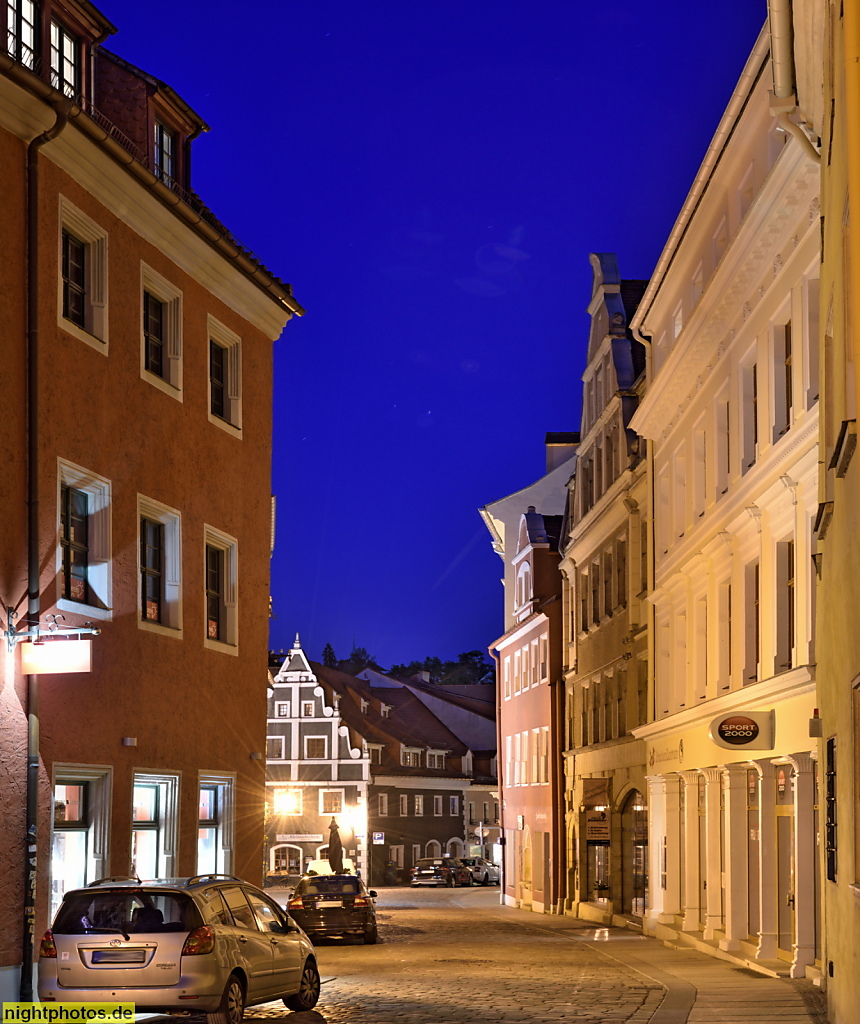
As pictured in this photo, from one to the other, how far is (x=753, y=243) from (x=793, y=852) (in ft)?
30.4

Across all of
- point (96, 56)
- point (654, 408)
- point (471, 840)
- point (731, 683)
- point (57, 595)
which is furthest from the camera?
point (471, 840)

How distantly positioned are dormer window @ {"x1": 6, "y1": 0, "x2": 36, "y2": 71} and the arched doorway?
79.9 ft

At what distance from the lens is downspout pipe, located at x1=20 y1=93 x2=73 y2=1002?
1736cm

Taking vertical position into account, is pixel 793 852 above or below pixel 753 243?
below

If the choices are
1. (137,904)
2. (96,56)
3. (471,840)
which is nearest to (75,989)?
(137,904)

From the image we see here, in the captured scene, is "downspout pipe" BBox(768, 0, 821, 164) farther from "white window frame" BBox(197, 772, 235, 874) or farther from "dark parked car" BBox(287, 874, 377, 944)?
"dark parked car" BBox(287, 874, 377, 944)

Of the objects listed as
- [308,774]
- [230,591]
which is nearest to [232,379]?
[230,591]

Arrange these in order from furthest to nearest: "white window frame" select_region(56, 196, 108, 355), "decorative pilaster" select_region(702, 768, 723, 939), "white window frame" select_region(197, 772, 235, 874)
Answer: "decorative pilaster" select_region(702, 768, 723, 939) → "white window frame" select_region(197, 772, 235, 874) → "white window frame" select_region(56, 196, 108, 355)

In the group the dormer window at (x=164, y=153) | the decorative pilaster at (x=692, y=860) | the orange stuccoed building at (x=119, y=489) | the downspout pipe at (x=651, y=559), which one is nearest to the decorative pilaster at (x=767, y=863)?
the decorative pilaster at (x=692, y=860)

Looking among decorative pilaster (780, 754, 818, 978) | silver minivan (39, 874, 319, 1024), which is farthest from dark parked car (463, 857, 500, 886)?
silver minivan (39, 874, 319, 1024)

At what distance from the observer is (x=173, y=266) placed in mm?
22781

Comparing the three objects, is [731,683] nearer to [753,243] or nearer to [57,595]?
[753,243]

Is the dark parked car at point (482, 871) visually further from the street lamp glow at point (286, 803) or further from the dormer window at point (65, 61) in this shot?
the dormer window at point (65, 61)

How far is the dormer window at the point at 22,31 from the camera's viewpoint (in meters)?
19.0
